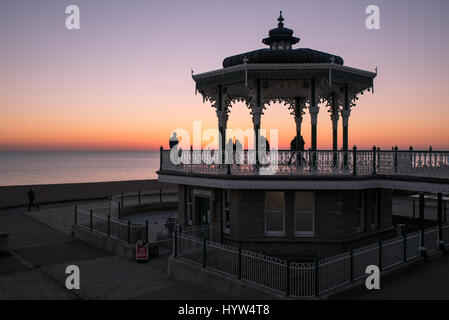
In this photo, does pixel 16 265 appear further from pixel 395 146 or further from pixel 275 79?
pixel 395 146

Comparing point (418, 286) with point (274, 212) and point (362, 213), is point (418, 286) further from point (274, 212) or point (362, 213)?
point (274, 212)

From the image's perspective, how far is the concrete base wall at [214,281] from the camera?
1129 centimetres

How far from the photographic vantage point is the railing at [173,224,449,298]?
36.1ft

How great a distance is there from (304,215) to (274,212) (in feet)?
4.28

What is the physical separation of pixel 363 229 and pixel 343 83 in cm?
716

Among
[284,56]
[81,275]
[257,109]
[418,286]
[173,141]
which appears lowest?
[81,275]

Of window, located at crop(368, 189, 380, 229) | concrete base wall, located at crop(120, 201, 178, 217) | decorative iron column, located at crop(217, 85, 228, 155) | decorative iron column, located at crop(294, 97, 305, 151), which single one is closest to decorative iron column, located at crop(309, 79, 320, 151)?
window, located at crop(368, 189, 380, 229)

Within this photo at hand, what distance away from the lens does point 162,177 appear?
2011 centimetres

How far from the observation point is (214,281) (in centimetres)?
1275

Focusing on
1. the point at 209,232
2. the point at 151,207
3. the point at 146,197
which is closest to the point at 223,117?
the point at 209,232

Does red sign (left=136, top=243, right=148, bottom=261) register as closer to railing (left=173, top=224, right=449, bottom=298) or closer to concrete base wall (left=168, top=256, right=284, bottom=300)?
concrete base wall (left=168, top=256, right=284, bottom=300)

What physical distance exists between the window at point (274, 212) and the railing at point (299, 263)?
333cm

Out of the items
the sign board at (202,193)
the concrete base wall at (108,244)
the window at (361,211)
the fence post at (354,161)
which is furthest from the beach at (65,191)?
the fence post at (354,161)

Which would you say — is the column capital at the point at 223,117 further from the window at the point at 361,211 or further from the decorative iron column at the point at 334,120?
the window at the point at 361,211
